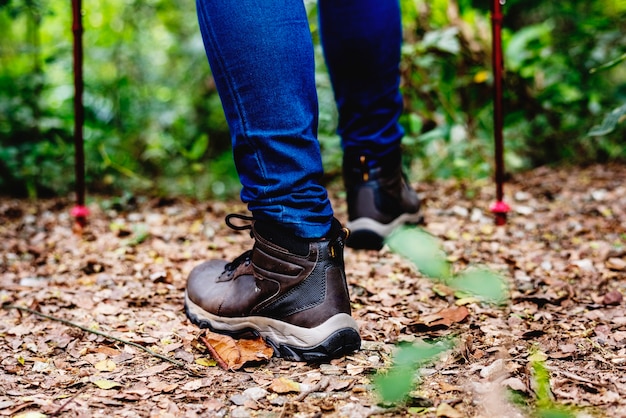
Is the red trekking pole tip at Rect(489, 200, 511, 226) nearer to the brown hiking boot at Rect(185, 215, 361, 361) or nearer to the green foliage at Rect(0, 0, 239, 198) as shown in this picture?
the brown hiking boot at Rect(185, 215, 361, 361)

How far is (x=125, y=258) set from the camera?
2062 mm

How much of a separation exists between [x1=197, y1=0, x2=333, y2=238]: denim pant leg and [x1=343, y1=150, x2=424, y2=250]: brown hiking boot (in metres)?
0.71

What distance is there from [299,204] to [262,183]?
0.09 meters

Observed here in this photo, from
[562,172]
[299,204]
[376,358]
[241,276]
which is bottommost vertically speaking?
[562,172]

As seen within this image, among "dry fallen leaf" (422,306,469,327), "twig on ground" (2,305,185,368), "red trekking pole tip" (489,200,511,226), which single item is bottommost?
"red trekking pole tip" (489,200,511,226)

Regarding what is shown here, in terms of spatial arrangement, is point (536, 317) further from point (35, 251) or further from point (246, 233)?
point (35, 251)

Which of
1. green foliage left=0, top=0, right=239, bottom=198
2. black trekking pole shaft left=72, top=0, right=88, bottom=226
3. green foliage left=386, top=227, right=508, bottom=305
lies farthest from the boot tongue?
green foliage left=0, top=0, right=239, bottom=198

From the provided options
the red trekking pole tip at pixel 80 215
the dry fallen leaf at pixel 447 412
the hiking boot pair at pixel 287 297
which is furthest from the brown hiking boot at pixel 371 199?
the red trekking pole tip at pixel 80 215

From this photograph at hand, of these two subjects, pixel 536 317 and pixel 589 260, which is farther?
pixel 589 260

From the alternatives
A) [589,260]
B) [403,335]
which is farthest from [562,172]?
[403,335]

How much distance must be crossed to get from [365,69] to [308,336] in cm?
98

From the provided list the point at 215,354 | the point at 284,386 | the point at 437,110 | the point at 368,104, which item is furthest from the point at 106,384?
the point at 437,110

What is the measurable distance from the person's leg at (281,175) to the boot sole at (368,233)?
64 cm

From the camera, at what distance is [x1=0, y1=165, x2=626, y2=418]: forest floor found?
1062 millimetres
